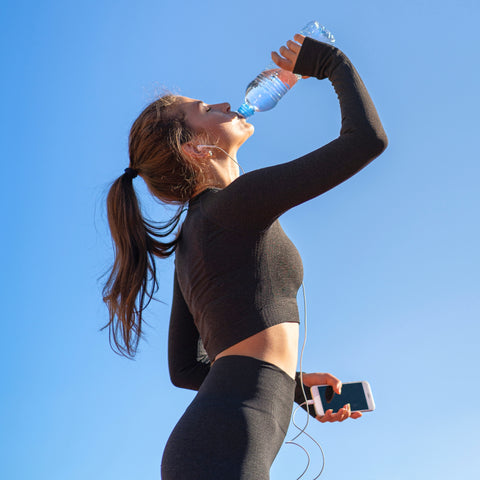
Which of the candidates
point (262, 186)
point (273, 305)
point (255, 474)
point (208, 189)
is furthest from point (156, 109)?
point (255, 474)

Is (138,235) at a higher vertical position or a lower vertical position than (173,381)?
higher

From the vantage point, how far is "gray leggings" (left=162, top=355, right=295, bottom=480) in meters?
2.08

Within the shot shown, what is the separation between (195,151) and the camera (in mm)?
3143

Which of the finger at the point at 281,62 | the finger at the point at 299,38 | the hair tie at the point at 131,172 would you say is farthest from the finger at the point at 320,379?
the finger at the point at 299,38

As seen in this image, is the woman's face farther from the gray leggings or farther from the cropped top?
the gray leggings

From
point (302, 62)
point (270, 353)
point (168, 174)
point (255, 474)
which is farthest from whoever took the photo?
point (168, 174)

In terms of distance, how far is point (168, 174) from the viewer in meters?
3.19

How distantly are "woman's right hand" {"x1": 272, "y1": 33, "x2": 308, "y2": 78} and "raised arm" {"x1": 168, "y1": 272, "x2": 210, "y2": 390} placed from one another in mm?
1248

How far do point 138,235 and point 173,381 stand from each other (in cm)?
86

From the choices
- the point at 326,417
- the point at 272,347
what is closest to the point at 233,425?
the point at 272,347

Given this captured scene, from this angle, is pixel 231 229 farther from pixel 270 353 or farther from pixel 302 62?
pixel 302 62

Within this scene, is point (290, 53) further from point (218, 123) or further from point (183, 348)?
point (183, 348)

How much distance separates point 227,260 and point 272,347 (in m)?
0.42

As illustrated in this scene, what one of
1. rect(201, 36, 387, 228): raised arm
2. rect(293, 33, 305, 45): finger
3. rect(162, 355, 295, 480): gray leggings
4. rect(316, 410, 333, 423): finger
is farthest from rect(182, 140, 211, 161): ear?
rect(316, 410, 333, 423): finger
